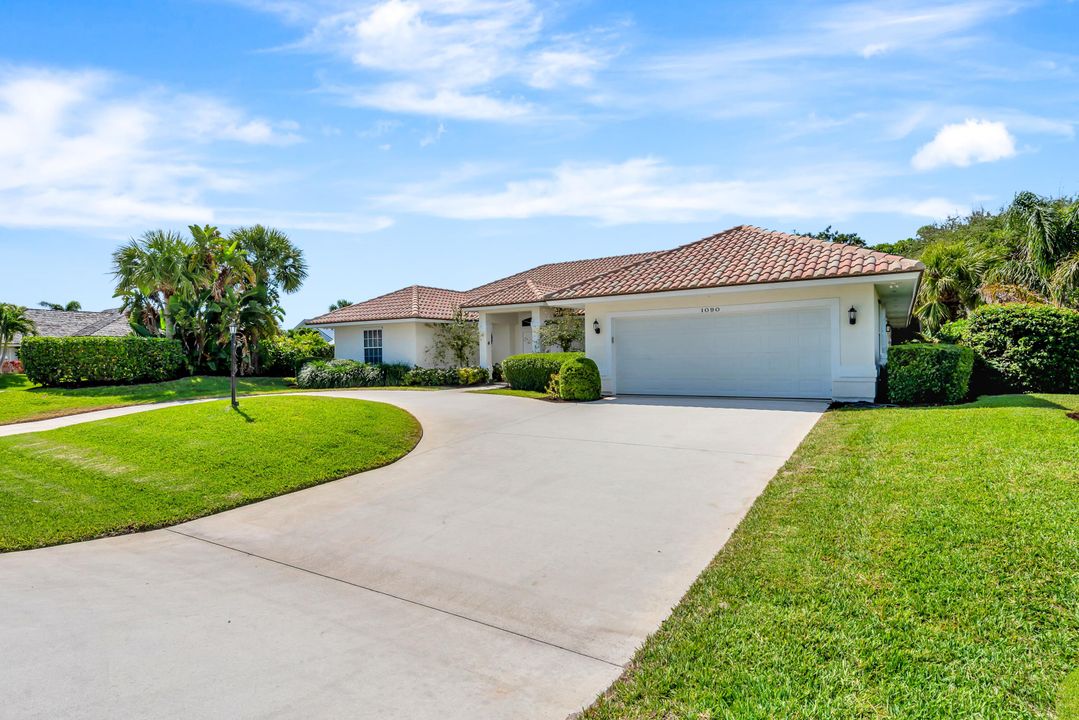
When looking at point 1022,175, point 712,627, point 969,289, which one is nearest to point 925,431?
point 712,627

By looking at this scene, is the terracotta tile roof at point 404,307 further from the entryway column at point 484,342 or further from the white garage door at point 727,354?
the white garage door at point 727,354

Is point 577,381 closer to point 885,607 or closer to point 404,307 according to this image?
point 885,607

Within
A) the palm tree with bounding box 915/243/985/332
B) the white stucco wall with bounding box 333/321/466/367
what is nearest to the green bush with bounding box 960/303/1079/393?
the palm tree with bounding box 915/243/985/332

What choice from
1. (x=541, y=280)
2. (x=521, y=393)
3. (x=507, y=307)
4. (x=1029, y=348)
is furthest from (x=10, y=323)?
(x=1029, y=348)

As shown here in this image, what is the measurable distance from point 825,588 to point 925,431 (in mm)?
5611

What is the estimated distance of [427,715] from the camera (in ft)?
8.34

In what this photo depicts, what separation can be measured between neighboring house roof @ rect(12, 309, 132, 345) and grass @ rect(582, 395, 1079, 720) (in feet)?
141

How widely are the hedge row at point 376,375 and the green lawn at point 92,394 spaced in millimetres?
1199

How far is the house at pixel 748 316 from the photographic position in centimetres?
1227

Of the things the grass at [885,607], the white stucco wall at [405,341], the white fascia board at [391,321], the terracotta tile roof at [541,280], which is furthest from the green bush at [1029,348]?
the white stucco wall at [405,341]

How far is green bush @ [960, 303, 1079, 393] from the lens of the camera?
493 inches

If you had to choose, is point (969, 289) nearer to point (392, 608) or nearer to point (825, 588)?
point (825, 588)

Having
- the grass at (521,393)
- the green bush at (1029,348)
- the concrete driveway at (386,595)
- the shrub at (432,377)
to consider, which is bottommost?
the concrete driveway at (386,595)

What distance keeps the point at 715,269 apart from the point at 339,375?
49.2ft
